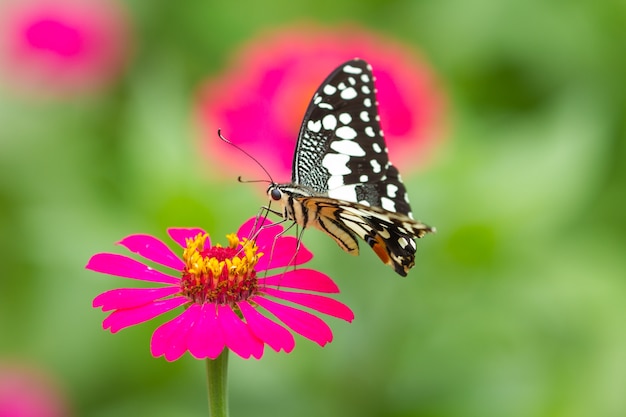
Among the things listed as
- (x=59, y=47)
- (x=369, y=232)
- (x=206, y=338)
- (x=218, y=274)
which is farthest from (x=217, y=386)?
(x=59, y=47)

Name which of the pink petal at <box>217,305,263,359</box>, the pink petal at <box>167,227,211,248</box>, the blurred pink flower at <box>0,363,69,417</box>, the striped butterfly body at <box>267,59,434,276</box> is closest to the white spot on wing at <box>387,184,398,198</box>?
the striped butterfly body at <box>267,59,434,276</box>

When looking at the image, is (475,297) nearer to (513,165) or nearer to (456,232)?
(456,232)

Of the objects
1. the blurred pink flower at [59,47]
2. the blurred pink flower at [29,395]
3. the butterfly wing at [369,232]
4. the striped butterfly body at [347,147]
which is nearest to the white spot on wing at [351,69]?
the striped butterfly body at [347,147]

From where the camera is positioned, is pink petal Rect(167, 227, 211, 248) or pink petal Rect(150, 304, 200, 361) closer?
pink petal Rect(150, 304, 200, 361)

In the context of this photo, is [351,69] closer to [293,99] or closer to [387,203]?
[387,203]

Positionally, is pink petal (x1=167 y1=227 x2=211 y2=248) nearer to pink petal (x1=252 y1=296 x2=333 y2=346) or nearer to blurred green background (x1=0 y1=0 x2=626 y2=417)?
pink petal (x1=252 y1=296 x2=333 y2=346)

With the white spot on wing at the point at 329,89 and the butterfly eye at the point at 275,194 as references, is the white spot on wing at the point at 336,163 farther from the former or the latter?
the butterfly eye at the point at 275,194

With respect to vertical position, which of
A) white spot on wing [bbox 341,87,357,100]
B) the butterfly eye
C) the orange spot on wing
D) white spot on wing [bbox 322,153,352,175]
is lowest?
the orange spot on wing
